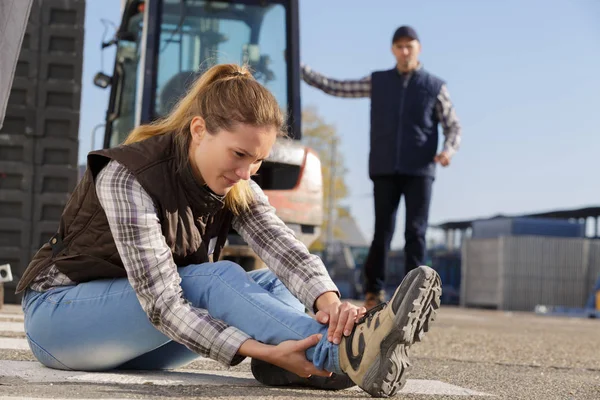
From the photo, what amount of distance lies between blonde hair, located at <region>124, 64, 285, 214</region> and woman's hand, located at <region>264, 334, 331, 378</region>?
664mm

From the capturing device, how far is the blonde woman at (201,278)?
297 cm

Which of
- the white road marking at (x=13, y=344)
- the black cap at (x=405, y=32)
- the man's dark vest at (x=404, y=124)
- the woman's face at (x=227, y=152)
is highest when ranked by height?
the black cap at (x=405, y=32)

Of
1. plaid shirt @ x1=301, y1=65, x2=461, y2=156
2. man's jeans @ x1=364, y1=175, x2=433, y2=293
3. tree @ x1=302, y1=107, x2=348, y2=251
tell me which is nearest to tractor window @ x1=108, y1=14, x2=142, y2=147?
plaid shirt @ x1=301, y1=65, x2=461, y2=156

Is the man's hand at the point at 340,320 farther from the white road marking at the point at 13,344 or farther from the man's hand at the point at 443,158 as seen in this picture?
the man's hand at the point at 443,158

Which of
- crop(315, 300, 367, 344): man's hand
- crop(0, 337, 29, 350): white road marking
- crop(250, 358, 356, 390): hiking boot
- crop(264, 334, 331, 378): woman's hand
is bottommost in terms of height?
crop(0, 337, 29, 350): white road marking

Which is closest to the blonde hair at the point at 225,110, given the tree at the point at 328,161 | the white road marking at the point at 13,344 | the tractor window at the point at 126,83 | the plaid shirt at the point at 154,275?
the plaid shirt at the point at 154,275

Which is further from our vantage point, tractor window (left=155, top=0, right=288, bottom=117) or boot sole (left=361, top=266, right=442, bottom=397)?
tractor window (left=155, top=0, right=288, bottom=117)

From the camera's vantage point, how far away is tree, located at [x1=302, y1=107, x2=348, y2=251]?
4709 centimetres

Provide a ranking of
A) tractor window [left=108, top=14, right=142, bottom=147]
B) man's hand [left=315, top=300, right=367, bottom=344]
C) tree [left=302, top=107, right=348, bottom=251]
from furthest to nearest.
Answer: tree [left=302, top=107, right=348, bottom=251]
tractor window [left=108, top=14, right=142, bottom=147]
man's hand [left=315, top=300, right=367, bottom=344]

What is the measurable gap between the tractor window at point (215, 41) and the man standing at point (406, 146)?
1763 mm

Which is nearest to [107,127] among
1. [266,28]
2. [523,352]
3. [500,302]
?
[266,28]

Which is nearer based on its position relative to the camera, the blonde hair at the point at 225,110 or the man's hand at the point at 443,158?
the blonde hair at the point at 225,110

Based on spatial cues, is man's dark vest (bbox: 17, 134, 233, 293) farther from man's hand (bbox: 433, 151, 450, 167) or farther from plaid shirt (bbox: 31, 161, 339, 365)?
man's hand (bbox: 433, 151, 450, 167)

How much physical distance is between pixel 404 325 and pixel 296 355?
0.38 metres
